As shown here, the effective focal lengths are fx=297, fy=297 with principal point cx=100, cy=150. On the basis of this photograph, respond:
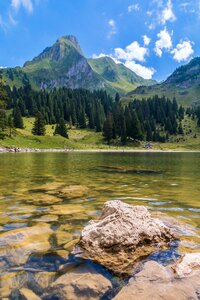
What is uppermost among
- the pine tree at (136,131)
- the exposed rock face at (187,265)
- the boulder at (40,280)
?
the pine tree at (136,131)

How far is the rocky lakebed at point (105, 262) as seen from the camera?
653 centimetres

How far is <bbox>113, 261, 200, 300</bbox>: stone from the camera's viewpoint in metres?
6.12

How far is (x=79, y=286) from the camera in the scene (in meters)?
6.83

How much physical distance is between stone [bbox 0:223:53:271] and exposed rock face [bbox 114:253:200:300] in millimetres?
3250

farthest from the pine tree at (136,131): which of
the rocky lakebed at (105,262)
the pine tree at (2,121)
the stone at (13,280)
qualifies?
the stone at (13,280)

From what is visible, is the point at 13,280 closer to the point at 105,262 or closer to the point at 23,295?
the point at 23,295

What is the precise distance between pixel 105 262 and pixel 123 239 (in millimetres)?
1034

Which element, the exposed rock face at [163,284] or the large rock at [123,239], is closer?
the exposed rock face at [163,284]

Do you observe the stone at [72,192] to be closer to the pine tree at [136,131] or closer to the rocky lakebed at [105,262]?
the rocky lakebed at [105,262]

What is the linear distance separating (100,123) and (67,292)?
191925 mm

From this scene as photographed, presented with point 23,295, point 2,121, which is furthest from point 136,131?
point 23,295

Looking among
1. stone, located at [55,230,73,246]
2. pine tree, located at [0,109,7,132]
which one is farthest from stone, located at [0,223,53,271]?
pine tree, located at [0,109,7,132]

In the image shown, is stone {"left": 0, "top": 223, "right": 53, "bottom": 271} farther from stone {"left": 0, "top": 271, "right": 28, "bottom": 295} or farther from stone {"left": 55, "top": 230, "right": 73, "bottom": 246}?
stone {"left": 0, "top": 271, "right": 28, "bottom": 295}

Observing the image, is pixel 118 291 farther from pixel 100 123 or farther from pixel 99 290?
pixel 100 123
